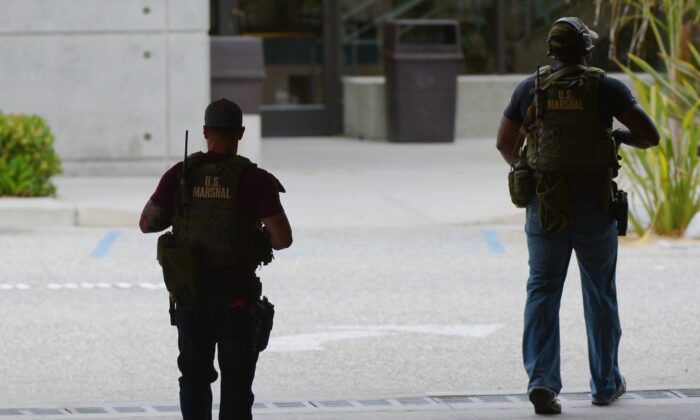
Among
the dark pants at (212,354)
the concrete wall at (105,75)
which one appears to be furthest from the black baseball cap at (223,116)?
the concrete wall at (105,75)

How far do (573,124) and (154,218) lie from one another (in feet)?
5.87

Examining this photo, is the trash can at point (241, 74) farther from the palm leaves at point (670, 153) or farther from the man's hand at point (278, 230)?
the man's hand at point (278, 230)

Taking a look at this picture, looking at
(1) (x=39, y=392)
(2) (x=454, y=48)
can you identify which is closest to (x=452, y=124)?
(2) (x=454, y=48)

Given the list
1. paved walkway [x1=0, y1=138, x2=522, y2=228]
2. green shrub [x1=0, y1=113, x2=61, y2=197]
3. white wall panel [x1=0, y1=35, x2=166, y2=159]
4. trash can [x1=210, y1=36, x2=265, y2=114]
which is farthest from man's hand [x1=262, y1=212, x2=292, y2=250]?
trash can [x1=210, y1=36, x2=265, y2=114]

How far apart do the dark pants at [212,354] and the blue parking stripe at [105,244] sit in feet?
20.9

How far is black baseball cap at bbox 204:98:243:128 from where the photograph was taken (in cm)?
538

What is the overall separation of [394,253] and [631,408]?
529cm

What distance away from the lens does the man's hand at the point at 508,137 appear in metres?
6.59

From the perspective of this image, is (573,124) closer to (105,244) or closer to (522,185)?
(522,185)

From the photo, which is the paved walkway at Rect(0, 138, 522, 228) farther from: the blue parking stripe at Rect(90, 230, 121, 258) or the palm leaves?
the palm leaves

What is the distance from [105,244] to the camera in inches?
489

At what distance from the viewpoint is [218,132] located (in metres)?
5.41

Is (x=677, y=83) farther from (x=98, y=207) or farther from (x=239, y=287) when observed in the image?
(x=239, y=287)

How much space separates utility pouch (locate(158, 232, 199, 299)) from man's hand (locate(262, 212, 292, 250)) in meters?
0.27
